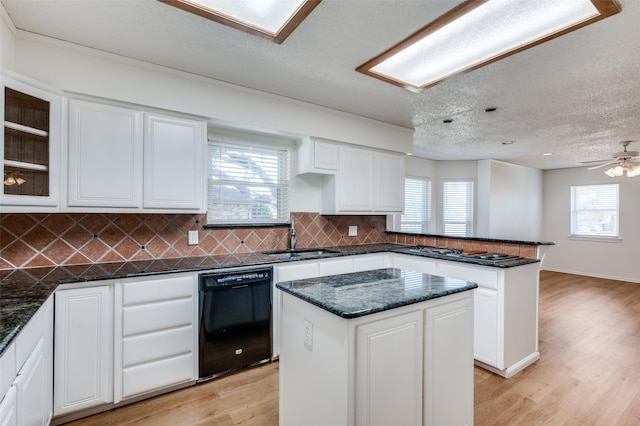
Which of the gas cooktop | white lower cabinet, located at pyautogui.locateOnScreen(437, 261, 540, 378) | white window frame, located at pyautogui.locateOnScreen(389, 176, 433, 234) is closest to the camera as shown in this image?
white lower cabinet, located at pyautogui.locateOnScreen(437, 261, 540, 378)

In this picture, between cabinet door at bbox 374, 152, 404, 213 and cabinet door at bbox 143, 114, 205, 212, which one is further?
cabinet door at bbox 374, 152, 404, 213

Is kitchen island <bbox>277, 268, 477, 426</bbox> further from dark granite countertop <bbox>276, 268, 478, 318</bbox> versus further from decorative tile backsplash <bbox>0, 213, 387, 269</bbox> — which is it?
decorative tile backsplash <bbox>0, 213, 387, 269</bbox>

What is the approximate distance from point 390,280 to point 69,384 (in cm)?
210

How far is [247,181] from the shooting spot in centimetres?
339

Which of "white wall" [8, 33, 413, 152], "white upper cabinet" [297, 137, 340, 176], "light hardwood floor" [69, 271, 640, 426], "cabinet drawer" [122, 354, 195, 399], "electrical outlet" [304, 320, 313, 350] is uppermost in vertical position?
"white wall" [8, 33, 413, 152]

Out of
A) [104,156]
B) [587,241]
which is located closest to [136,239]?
[104,156]

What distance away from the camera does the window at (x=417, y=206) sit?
19.0 ft

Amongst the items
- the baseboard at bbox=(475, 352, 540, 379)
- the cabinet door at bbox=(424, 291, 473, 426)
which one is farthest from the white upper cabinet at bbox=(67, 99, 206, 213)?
the baseboard at bbox=(475, 352, 540, 379)

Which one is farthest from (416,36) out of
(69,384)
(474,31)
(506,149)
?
(506,149)

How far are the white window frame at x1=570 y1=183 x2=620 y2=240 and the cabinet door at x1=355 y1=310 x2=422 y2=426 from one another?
280 inches

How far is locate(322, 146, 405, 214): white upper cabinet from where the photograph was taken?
3.58m

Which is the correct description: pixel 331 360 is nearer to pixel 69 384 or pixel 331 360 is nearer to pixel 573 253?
pixel 69 384

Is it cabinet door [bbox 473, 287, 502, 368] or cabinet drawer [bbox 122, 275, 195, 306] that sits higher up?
cabinet drawer [bbox 122, 275, 195, 306]

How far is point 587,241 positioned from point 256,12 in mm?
7867
